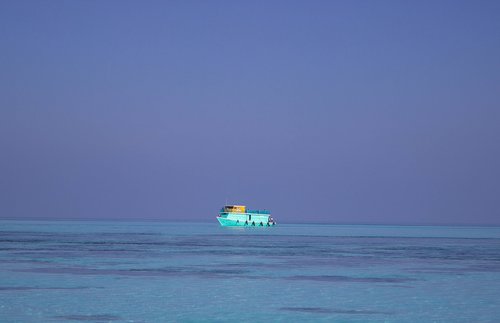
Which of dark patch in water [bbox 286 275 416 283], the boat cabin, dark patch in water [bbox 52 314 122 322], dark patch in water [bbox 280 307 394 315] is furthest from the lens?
the boat cabin

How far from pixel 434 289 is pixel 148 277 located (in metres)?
14.8

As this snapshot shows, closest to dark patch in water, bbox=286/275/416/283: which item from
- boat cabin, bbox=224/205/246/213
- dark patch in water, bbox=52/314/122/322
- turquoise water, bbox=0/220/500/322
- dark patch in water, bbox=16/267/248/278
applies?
turquoise water, bbox=0/220/500/322

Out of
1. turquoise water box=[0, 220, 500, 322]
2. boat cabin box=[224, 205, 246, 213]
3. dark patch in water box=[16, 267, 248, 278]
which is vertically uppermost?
boat cabin box=[224, 205, 246, 213]

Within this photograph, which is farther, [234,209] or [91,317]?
[234,209]

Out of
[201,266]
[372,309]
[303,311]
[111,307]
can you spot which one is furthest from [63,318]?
[201,266]

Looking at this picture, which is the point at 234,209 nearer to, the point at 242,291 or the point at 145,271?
the point at 145,271

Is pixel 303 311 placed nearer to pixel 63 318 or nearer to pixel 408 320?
pixel 408 320

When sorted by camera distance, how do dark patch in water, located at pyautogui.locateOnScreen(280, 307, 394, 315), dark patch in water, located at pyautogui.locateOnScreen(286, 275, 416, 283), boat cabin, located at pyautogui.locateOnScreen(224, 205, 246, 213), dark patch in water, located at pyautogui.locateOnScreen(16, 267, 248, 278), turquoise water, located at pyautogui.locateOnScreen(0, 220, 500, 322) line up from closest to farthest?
turquoise water, located at pyautogui.locateOnScreen(0, 220, 500, 322), dark patch in water, located at pyautogui.locateOnScreen(280, 307, 394, 315), dark patch in water, located at pyautogui.locateOnScreen(286, 275, 416, 283), dark patch in water, located at pyautogui.locateOnScreen(16, 267, 248, 278), boat cabin, located at pyautogui.locateOnScreen(224, 205, 246, 213)

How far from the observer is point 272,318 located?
26.3 meters

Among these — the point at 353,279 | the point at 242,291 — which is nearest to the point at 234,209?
the point at 353,279

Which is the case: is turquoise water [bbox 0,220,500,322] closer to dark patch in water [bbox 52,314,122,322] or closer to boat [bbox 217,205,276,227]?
dark patch in water [bbox 52,314,122,322]

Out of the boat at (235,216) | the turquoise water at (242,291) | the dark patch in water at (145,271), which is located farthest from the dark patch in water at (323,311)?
the boat at (235,216)

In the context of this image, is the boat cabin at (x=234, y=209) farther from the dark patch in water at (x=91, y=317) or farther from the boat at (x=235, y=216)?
the dark patch in water at (x=91, y=317)

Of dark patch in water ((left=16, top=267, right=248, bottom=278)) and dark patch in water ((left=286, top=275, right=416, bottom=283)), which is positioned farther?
dark patch in water ((left=16, top=267, right=248, bottom=278))
